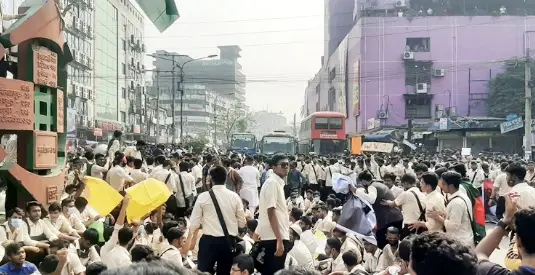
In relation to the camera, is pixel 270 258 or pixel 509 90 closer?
pixel 270 258

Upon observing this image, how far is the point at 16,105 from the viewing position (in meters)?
8.47

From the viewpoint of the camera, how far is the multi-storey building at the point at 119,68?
44.3m

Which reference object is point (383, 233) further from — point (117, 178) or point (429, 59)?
point (429, 59)

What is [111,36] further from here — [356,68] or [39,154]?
[39,154]

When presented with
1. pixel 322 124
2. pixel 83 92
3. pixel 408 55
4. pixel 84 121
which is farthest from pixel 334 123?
pixel 83 92

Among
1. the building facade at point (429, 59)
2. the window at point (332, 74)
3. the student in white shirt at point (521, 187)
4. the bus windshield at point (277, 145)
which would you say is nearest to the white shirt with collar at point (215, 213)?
the student in white shirt at point (521, 187)

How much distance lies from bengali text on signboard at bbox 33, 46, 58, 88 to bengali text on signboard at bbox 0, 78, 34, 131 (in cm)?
36

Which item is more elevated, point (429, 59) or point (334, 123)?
point (429, 59)

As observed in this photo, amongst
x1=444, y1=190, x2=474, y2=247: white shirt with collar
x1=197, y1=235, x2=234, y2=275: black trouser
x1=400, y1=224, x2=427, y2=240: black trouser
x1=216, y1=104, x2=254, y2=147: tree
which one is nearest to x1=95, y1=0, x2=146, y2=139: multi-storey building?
x1=216, y1=104, x2=254, y2=147: tree

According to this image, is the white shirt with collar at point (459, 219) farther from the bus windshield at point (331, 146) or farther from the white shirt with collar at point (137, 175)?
the bus windshield at point (331, 146)

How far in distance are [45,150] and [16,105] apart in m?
1.08

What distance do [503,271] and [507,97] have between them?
42.2 meters

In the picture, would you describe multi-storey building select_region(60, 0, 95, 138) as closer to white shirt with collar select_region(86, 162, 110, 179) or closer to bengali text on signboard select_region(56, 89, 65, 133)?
white shirt with collar select_region(86, 162, 110, 179)

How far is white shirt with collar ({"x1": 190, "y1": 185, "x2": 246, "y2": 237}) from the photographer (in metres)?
6.61
